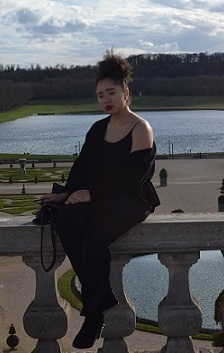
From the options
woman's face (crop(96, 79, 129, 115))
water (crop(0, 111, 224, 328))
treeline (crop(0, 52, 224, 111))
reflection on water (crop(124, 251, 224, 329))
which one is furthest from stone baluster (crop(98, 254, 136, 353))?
treeline (crop(0, 52, 224, 111))

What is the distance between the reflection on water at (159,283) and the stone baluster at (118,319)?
28.7 feet

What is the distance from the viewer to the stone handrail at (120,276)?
107 inches

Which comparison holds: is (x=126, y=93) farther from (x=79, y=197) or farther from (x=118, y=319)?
(x=118, y=319)

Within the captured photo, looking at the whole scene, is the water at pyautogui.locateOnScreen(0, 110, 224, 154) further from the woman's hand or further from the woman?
the woman's hand

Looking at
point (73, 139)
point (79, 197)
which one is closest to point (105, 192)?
point (79, 197)

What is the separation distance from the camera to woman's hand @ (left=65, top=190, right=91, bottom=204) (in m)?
2.75

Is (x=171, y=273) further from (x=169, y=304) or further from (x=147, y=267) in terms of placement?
(x=147, y=267)

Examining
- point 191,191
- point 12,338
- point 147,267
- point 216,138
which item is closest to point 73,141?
point 216,138

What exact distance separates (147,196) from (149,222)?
0.39ft

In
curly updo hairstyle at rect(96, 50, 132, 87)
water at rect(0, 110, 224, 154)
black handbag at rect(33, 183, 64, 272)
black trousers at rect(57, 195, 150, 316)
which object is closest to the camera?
black trousers at rect(57, 195, 150, 316)

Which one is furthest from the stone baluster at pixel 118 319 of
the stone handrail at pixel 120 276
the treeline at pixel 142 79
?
the treeline at pixel 142 79

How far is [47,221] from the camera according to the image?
109 inches

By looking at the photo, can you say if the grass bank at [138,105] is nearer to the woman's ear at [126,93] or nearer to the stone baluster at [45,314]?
the woman's ear at [126,93]

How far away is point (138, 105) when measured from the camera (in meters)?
121
